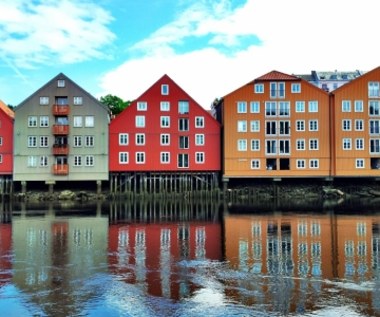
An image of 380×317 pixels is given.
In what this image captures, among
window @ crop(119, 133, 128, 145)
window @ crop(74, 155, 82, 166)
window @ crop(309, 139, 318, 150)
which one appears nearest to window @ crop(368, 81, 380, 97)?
window @ crop(309, 139, 318, 150)

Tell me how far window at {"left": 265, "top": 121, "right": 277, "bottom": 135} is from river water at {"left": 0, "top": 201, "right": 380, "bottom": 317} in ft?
89.7

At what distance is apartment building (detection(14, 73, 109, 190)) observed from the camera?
207 ft

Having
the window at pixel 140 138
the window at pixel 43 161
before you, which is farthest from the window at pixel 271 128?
the window at pixel 43 161

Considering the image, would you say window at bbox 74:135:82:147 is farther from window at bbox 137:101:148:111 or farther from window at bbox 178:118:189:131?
window at bbox 178:118:189:131

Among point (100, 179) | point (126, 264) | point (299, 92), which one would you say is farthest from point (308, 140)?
point (126, 264)

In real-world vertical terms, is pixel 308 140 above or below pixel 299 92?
below

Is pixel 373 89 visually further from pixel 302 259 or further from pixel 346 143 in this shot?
pixel 302 259

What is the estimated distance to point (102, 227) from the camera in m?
34.4

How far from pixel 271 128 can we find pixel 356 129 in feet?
36.9

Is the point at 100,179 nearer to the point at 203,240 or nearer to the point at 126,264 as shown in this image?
the point at 203,240

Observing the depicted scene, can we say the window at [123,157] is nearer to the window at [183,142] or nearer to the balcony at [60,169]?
the balcony at [60,169]

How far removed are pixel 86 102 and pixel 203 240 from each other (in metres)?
40.6

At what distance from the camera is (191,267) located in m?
20.5

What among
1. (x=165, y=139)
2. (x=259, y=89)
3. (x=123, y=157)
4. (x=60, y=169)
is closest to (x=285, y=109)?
(x=259, y=89)
